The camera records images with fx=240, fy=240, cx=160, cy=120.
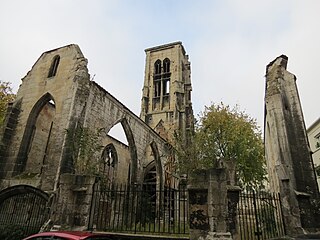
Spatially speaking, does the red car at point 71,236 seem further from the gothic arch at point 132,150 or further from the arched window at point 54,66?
the gothic arch at point 132,150

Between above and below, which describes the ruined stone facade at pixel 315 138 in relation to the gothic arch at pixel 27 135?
above

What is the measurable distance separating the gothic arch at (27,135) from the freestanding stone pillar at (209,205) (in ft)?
31.9

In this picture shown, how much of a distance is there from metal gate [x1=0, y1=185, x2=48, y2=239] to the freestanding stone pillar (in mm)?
6725

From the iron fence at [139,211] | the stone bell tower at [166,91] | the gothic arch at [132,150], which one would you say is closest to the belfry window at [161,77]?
the stone bell tower at [166,91]

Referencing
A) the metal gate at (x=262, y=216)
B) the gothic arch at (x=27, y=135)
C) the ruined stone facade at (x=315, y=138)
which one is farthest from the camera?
the ruined stone facade at (x=315, y=138)

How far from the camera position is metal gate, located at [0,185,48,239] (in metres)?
10.2

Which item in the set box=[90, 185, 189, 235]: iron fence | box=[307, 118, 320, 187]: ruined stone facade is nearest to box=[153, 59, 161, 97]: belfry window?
box=[307, 118, 320, 187]: ruined stone facade

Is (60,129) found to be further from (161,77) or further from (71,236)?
(161,77)

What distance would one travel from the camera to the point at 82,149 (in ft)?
33.1

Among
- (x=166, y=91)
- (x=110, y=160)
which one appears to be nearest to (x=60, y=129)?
(x=110, y=160)

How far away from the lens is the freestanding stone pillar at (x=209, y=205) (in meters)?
6.34

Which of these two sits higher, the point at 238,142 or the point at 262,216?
the point at 238,142

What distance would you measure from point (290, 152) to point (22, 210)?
11959 millimetres

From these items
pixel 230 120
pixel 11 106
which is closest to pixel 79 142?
pixel 11 106
